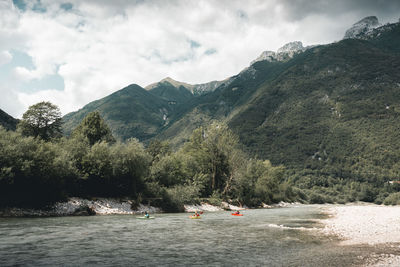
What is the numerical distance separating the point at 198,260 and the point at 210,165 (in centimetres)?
6541

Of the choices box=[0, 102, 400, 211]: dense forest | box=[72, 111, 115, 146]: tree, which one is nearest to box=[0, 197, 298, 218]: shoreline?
box=[0, 102, 400, 211]: dense forest

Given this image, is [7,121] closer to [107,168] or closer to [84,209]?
[107,168]

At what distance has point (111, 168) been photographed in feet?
172

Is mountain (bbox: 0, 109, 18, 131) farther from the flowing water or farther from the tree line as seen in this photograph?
the flowing water

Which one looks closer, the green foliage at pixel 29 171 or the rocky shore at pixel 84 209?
the green foliage at pixel 29 171

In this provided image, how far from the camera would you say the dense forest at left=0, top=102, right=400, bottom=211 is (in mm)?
39531

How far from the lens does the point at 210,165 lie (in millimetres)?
81750

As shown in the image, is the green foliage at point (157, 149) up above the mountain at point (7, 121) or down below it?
below

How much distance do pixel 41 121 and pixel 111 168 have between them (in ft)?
104

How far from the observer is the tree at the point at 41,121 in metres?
69.6

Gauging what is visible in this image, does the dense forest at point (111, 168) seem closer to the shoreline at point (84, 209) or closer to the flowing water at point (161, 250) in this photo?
the shoreline at point (84, 209)

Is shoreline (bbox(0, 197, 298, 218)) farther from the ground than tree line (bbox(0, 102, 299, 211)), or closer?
closer

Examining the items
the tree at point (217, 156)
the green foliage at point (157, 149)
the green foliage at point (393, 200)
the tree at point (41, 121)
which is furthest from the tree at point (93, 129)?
the green foliage at point (393, 200)

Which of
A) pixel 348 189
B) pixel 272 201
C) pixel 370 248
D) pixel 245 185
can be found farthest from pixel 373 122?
pixel 370 248
